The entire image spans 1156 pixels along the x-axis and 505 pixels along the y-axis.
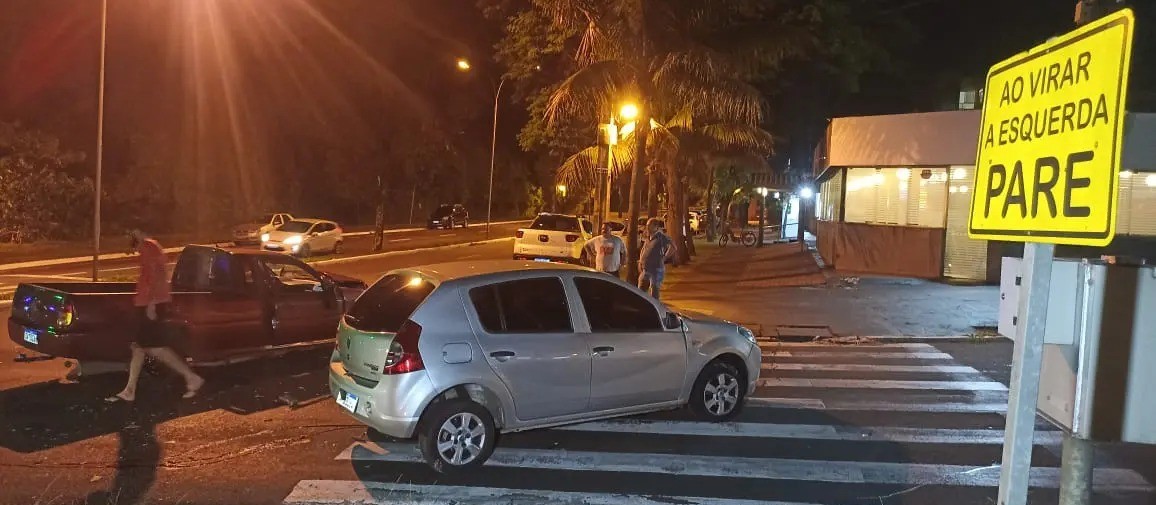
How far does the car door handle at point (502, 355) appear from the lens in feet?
20.0

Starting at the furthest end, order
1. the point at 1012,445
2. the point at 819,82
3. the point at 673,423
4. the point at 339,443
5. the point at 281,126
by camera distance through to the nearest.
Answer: the point at 281,126 < the point at 819,82 < the point at 673,423 < the point at 339,443 < the point at 1012,445

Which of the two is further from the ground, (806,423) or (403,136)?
(403,136)

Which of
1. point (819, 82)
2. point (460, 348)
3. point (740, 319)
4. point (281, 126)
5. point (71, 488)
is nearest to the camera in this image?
point (71, 488)

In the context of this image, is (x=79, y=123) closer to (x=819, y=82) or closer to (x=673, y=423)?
(x=819, y=82)

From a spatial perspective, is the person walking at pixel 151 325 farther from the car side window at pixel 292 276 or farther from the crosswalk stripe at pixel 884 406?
the crosswalk stripe at pixel 884 406

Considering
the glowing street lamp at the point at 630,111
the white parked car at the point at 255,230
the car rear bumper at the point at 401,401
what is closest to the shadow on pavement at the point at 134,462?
the car rear bumper at the point at 401,401

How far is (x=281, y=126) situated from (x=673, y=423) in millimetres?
45550

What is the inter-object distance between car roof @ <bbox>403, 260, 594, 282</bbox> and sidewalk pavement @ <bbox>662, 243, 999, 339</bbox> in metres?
7.16

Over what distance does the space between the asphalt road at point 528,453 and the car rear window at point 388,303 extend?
3.42ft

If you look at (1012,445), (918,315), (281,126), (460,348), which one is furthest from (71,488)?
(281,126)

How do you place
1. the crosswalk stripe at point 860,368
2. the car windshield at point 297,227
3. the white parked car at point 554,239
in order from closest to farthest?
the crosswalk stripe at point 860,368 < the white parked car at point 554,239 < the car windshield at point 297,227

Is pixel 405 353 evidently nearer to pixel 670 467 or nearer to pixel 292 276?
pixel 670 467

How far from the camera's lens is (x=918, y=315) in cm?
1519

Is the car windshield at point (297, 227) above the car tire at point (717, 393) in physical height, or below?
above
